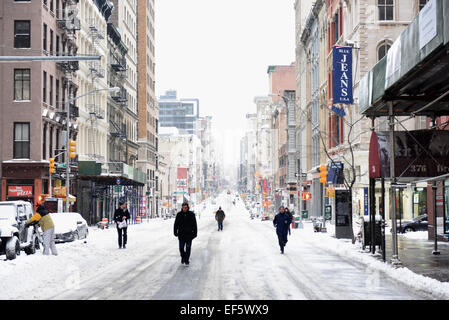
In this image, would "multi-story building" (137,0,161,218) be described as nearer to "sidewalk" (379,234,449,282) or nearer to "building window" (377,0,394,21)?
"building window" (377,0,394,21)

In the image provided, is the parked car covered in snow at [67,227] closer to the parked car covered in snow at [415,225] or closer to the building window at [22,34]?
the building window at [22,34]

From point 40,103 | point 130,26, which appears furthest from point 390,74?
point 130,26

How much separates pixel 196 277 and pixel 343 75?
108 ft

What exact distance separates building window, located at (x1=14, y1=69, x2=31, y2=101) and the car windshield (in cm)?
2520

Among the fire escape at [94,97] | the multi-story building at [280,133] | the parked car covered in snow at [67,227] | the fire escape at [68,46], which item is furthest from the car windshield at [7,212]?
the multi-story building at [280,133]

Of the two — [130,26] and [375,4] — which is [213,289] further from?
[130,26]

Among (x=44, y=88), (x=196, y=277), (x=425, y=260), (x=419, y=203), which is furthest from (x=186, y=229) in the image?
(x=419, y=203)

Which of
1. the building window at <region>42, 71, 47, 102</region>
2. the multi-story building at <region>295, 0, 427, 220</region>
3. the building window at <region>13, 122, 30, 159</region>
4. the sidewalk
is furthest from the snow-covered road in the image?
the building window at <region>42, 71, 47, 102</region>

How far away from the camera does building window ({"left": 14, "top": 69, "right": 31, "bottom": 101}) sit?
47688mm

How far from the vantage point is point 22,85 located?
4778 cm

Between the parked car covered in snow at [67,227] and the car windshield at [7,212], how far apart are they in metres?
6.00

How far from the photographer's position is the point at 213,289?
14.3m

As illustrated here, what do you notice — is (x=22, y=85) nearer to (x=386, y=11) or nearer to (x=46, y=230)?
(x=386, y=11)

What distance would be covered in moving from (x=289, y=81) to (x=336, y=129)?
93.7 meters
